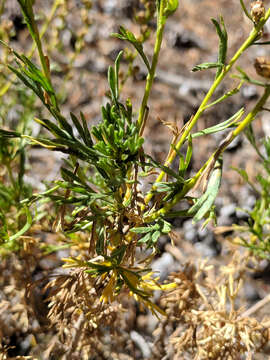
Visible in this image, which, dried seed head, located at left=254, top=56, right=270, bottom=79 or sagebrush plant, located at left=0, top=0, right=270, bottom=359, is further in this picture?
sagebrush plant, located at left=0, top=0, right=270, bottom=359

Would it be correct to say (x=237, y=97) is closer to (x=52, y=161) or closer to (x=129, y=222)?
(x=52, y=161)

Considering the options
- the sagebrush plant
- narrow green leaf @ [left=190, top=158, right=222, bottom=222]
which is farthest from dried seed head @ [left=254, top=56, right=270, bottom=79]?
narrow green leaf @ [left=190, top=158, right=222, bottom=222]

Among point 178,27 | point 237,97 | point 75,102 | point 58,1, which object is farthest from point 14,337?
point 178,27

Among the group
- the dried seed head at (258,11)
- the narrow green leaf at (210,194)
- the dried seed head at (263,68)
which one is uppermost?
the dried seed head at (258,11)

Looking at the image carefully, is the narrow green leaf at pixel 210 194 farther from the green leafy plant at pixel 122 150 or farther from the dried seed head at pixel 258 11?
the dried seed head at pixel 258 11

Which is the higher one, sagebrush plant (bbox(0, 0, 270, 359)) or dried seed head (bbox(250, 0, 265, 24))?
dried seed head (bbox(250, 0, 265, 24))

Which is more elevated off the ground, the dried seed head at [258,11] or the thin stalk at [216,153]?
the dried seed head at [258,11]

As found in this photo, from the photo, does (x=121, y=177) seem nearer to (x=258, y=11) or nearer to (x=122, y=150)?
(x=122, y=150)

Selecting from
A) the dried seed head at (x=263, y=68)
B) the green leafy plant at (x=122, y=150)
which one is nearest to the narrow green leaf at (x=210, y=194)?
the green leafy plant at (x=122, y=150)

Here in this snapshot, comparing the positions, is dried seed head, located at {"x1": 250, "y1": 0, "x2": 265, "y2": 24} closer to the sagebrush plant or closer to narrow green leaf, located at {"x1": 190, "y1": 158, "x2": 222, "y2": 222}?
the sagebrush plant

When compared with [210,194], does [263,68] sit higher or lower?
higher

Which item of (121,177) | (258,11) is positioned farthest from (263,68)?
(121,177)
